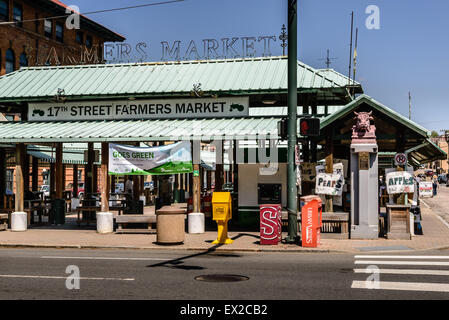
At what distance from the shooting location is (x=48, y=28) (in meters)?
50.1

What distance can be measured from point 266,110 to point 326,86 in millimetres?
10746

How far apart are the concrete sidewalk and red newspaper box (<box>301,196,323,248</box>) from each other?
0.95 feet

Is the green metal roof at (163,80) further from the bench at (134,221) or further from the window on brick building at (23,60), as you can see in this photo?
the window on brick building at (23,60)

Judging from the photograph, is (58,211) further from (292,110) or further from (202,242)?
(292,110)

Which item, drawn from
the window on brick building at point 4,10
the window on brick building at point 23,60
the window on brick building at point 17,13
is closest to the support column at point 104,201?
the window on brick building at point 4,10

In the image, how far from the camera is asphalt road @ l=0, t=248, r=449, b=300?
355 inches

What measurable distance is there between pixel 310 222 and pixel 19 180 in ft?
38.6

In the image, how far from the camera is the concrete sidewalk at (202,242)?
50.3 ft

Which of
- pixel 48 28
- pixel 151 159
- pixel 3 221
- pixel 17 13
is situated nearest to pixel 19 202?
pixel 3 221

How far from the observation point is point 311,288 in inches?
374

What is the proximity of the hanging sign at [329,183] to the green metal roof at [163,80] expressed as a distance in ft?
10.1

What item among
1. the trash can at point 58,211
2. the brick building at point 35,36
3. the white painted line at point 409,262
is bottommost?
the white painted line at point 409,262

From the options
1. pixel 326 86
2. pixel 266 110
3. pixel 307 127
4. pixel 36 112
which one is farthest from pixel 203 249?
pixel 266 110
